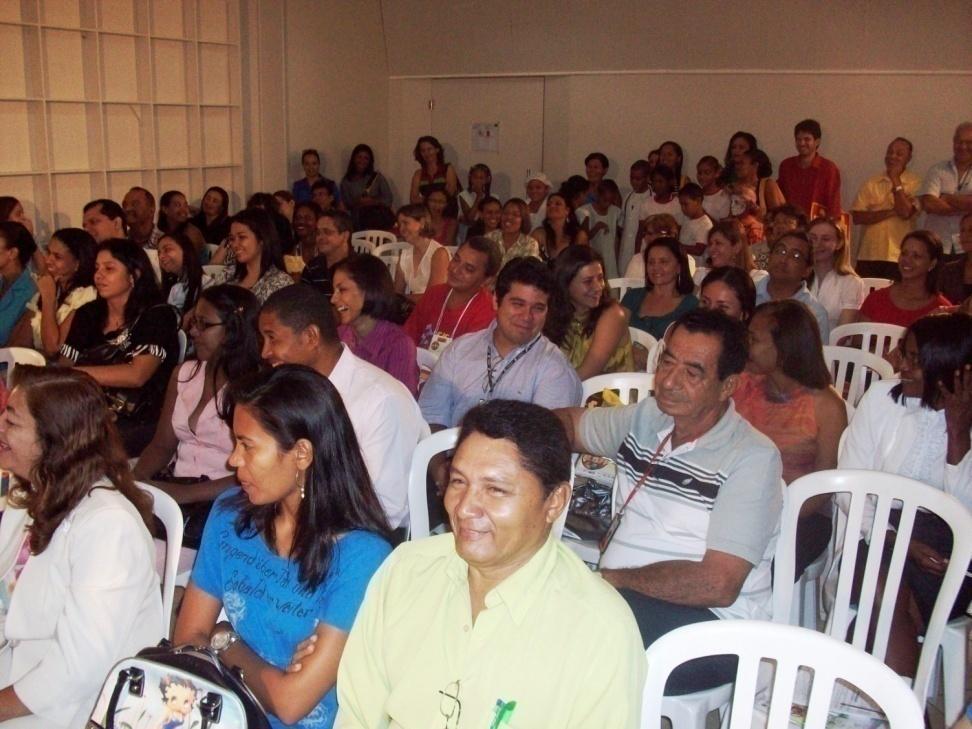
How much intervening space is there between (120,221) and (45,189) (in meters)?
1.66

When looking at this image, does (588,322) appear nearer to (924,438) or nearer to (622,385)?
(622,385)

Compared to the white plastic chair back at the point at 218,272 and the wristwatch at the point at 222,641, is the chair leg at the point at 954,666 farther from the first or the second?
the white plastic chair back at the point at 218,272

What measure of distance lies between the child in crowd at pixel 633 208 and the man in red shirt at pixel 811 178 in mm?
1182

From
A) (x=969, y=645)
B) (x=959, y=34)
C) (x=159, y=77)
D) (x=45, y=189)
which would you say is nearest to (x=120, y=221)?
(x=45, y=189)

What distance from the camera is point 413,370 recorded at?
3703 mm

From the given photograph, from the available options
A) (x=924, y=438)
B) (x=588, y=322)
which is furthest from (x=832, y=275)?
(x=924, y=438)

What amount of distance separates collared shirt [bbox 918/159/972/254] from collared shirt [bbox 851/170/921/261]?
0.59ft

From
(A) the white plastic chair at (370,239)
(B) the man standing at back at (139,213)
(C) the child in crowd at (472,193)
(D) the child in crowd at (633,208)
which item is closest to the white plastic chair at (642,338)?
(A) the white plastic chair at (370,239)

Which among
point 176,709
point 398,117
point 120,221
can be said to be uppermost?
point 398,117

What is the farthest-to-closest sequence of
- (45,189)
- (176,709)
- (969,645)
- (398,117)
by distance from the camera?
(398,117) < (45,189) < (969,645) < (176,709)

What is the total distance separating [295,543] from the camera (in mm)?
1861

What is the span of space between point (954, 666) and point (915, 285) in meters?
2.49

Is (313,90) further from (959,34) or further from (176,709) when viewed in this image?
(176,709)

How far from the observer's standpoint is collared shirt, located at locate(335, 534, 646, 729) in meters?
1.42
